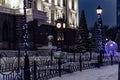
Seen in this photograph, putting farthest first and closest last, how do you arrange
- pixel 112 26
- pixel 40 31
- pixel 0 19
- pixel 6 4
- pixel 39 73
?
1. pixel 112 26
2. pixel 40 31
3. pixel 6 4
4. pixel 0 19
5. pixel 39 73

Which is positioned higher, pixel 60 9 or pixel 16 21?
pixel 60 9

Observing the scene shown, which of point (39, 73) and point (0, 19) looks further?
point (0, 19)

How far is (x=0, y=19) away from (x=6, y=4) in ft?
14.8

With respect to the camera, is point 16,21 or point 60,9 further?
point 60,9

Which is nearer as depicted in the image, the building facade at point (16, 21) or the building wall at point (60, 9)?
the building facade at point (16, 21)

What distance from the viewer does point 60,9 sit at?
78688 mm

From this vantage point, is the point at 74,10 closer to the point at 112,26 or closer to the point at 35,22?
the point at 35,22

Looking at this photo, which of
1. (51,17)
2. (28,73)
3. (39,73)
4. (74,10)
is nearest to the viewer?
(28,73)

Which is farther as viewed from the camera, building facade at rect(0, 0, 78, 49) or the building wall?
the building wall

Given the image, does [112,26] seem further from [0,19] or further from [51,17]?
[0,19]

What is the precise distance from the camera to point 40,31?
218ft

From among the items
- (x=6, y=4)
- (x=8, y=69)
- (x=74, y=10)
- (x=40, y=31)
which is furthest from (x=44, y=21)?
(x=8, y=69)

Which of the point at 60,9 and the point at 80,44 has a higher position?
the point at 60,9

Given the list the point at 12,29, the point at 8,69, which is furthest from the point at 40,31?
the point at 8,69
